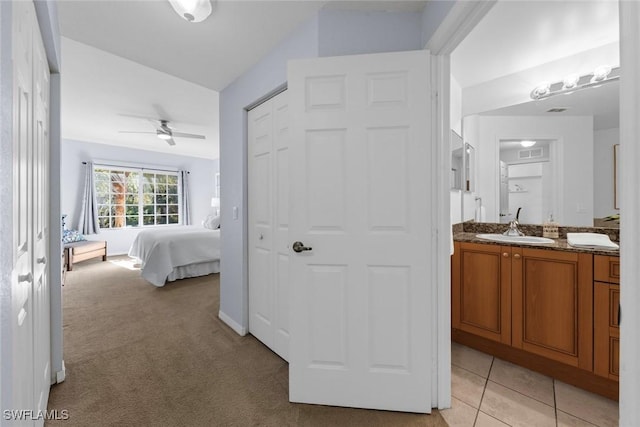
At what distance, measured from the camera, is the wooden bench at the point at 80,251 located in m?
4.48

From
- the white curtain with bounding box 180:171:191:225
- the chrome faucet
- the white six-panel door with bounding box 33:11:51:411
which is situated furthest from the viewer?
the white curtain with bounding box 180:171:191:225

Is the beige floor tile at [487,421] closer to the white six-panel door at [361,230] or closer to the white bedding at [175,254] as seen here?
the white six-panel door at [361,230]

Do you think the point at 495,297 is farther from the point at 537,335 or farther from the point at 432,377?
the point at 432,377

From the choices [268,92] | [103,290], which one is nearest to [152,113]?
[103,290]

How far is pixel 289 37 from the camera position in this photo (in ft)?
6.28

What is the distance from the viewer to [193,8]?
1.58 metres

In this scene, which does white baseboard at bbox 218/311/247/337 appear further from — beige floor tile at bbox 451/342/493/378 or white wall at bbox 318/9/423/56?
white wall at bbox 318/9/423/56

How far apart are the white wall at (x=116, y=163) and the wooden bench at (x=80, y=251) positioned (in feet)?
2.85

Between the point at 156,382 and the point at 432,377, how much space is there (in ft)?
5.65

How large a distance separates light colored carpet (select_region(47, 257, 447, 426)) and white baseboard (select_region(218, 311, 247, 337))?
0.14 feet

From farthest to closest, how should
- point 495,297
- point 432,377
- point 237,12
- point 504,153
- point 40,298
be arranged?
point 504,153, point 495,297, point 237,12, point 432,377, point 40,298

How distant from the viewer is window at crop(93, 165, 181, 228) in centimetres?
601

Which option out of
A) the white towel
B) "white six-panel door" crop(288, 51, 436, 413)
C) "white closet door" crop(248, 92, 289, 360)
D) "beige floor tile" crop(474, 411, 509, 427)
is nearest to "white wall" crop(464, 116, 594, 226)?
the white towel

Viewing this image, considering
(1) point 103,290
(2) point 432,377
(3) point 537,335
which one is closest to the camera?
(2) point 432,377
